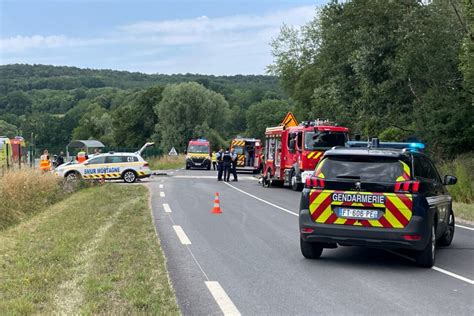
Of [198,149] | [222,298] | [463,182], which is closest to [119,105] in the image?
[198,149]

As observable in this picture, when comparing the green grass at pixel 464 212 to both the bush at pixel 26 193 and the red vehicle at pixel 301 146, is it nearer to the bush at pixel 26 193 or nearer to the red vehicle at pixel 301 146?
the red vehicle at pixel 301 146

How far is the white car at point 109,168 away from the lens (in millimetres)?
31281

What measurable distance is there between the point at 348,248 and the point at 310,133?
49.8 ft

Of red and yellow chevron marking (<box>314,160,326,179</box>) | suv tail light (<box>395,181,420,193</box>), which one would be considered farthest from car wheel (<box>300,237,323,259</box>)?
suv tail light (<box>395,181,420,193</box>)

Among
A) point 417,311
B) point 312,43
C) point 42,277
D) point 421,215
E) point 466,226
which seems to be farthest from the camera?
point 312,43

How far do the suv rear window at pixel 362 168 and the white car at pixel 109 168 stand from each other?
2323cm

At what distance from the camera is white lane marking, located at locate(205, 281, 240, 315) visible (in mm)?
6519

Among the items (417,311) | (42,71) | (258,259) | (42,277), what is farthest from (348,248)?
(42,71)

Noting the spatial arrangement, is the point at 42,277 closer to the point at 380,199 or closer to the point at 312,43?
the point at 380,199

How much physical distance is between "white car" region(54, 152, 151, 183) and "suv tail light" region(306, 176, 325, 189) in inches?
909

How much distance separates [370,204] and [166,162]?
2130 inches

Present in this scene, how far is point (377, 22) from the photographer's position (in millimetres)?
29109

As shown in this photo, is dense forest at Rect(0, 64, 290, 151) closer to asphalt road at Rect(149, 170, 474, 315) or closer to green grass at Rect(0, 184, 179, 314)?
green grass at Rect(0, 184, 179, 314)

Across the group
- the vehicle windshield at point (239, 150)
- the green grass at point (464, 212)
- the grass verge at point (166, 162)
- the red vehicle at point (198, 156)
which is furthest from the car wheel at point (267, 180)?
the grass verge at point (166, 162)
